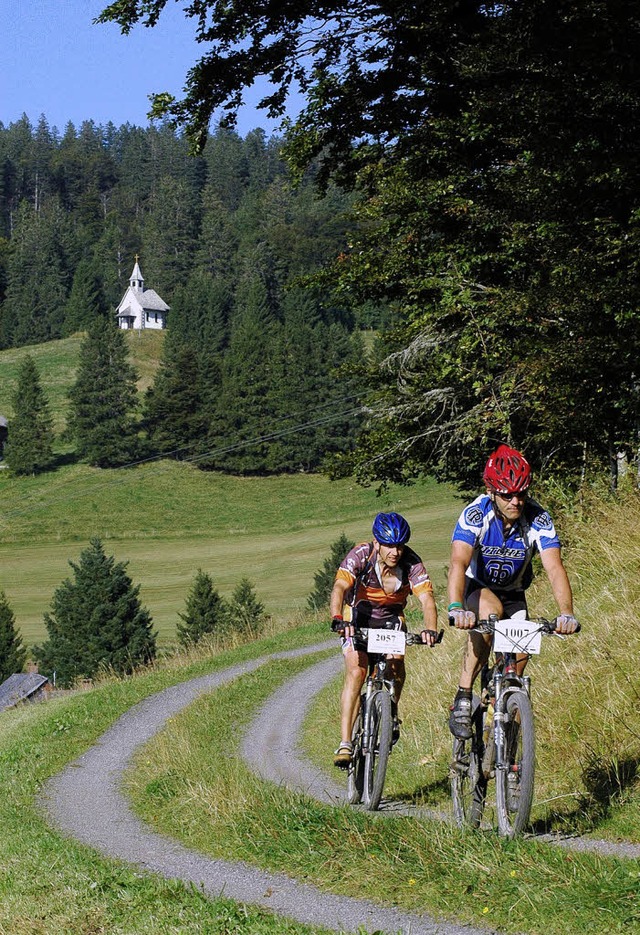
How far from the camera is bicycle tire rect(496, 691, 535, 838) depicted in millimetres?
6148

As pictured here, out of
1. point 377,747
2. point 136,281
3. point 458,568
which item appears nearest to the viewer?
point 458,568

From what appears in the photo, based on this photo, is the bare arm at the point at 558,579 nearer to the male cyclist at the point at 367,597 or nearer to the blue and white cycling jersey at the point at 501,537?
Result: the blue and white cycling jersey at the point at 501,537

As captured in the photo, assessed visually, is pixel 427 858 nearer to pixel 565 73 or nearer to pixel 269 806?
pixel 269 806

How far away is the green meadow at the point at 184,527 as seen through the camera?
58969mm

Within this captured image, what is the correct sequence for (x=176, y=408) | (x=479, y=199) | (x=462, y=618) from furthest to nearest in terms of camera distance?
(x=176, y=408) < (x=479, y=199) < (x=462, y=618)

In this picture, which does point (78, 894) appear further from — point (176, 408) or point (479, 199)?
point (176, 408)

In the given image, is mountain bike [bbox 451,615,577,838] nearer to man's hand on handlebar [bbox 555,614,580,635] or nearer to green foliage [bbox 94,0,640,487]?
man's hand on handlebar [bbox 555,614,580,635]

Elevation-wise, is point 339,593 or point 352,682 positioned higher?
point 339,593

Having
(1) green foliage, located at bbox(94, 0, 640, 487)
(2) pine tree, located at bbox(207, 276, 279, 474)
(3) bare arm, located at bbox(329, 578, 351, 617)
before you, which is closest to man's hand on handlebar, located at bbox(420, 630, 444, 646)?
(3) bare arm, located at bbox(329, 578, 351, 617)

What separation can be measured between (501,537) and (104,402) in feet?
321

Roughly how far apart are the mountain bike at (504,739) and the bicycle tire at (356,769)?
1.20 m

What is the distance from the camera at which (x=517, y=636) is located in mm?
6496

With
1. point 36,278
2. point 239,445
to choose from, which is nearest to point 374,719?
point 239,445

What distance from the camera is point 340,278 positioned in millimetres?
21594
